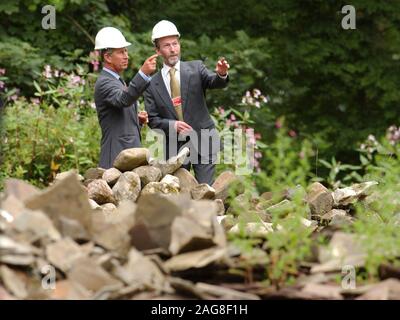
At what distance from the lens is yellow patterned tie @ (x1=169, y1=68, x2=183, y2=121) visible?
798 cm

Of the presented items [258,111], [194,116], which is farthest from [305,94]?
[194,116]

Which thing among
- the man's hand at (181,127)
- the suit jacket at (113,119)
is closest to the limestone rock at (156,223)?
the suit jacket at (113,119)

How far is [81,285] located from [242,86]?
8.16 metres

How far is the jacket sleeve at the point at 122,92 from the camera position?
23.7ft

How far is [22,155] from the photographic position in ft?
31.2

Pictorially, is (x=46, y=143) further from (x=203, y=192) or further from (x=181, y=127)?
(x=203, y=192)

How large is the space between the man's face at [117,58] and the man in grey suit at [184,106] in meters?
0.30

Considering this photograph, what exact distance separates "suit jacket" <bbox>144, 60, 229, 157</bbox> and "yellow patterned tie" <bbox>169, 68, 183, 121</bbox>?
3 centimetres

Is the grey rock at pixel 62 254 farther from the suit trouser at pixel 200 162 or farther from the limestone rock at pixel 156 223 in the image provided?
the suit trouser at pixel 200 162

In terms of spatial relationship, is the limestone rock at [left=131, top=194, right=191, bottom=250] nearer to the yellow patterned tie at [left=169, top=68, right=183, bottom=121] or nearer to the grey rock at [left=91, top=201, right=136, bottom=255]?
the grey rock at [left=91, top=201, right=136, bottom=255]

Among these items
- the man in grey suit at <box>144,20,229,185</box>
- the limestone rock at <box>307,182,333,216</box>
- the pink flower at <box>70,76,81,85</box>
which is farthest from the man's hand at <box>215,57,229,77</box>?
the pink flower at <box>70,76,81,85</box>

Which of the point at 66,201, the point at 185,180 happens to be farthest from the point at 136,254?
the point at 185,180

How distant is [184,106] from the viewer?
7988 mm
